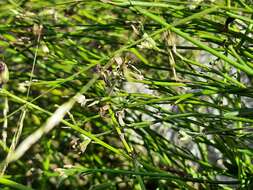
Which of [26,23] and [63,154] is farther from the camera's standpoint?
[63,154]

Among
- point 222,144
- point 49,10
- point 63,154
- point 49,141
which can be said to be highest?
point 49,10

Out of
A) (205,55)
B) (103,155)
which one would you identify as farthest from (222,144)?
(205,55)

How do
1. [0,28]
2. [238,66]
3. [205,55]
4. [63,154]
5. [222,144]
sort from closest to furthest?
1. [238,66]
2. [222,144]
3. [0,28]
4. [63,154]
5. [205,55]

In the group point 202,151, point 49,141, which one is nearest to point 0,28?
point 49,141

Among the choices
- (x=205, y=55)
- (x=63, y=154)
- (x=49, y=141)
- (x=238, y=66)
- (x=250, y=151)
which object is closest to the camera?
(x=238, y=66)

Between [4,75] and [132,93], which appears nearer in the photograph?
[4,75]

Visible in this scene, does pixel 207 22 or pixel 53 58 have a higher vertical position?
pixel 207 22

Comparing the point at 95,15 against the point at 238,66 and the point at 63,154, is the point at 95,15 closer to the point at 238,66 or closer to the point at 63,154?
the point at 63,154
